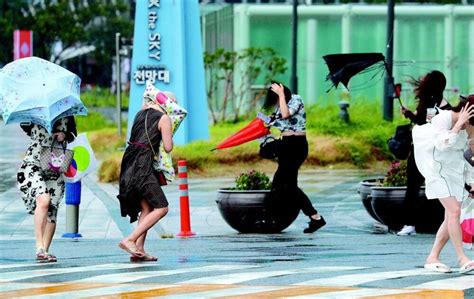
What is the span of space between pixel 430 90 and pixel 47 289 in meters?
5.61

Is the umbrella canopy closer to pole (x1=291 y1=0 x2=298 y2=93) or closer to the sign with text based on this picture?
the sign with text

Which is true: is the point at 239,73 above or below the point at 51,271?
below

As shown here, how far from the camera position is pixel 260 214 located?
17.3 meters

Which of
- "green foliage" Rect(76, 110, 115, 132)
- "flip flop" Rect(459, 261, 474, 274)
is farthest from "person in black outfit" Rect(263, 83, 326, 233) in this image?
"green foliage" Rect(76, 110, 115, 132)

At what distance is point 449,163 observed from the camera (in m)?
12.5

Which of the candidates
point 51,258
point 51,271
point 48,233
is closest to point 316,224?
point 48,233

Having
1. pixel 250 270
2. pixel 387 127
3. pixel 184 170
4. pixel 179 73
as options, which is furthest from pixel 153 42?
pixel 250 270

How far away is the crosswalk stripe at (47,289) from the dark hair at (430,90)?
17.0ft

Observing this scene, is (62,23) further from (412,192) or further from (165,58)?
(412,192)

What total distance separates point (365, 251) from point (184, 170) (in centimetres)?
351

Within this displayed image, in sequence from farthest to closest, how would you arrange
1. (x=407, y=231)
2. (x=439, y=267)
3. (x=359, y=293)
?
1. (x=407, y=231)
2. (x=439, y=267)
3. (x=359, y=293)

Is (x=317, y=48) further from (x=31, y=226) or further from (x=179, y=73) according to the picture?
(x=31, y=226)

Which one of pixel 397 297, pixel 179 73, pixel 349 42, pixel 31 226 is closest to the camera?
pixel 397 297

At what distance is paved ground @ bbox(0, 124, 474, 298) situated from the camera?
11289 mm
